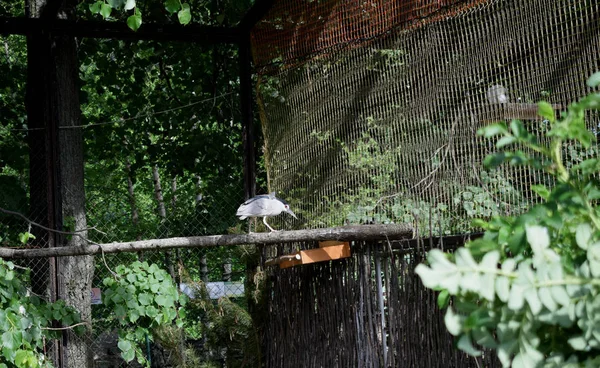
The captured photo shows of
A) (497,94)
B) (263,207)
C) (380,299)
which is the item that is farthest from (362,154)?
(497,94)

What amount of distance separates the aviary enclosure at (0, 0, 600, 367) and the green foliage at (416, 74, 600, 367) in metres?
1.66

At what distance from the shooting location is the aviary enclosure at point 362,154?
3270 mm

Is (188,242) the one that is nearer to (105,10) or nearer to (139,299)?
(139,299)

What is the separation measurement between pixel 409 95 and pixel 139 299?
7.20 ft

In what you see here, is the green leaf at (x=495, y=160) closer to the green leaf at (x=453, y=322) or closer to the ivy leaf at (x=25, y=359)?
the green leaf at (x=453, y=322)

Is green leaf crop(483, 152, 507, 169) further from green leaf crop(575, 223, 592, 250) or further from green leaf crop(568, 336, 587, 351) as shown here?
green leaf crop(568, 336, 587, 351)

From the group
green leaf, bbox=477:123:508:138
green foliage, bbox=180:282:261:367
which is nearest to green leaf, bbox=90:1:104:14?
green foliage, bbox=180:282:261:367

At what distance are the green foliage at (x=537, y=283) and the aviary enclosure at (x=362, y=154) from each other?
1656mm

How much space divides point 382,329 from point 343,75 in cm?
168

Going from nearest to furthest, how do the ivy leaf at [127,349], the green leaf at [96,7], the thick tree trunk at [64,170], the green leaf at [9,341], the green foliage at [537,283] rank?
the green foliage at [537,283] < the green leaf at [96,7] < the green leaf at [9,341] < the ivy leaf at [127,349] < the thick tree trunk at [64,170]

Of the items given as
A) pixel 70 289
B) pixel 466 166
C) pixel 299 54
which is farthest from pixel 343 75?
pixel 70 289

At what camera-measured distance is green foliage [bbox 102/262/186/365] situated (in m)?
4.65

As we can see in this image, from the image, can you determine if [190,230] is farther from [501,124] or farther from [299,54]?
[501,124]

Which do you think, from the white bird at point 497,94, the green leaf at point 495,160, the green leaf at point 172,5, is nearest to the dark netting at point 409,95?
the white bird at point 497,94
